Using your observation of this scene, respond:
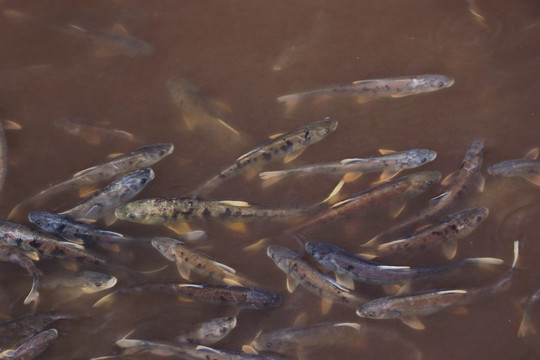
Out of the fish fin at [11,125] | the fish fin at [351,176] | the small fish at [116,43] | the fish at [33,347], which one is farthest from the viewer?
the small fish at [116,43]

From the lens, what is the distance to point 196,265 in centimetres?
453

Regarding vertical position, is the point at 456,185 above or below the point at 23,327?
above

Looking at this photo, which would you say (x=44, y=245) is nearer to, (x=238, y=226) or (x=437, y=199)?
(x=238, y=226)

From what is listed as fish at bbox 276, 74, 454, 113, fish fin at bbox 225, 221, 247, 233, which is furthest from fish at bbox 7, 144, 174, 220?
fish at bbox 276, 74, 454, 113

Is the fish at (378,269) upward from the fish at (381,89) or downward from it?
downward

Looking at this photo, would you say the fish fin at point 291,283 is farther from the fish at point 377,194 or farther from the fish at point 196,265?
the fish at point 377,194

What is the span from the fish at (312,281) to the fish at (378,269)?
3.5 inches

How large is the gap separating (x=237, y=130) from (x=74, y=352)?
2.41 m

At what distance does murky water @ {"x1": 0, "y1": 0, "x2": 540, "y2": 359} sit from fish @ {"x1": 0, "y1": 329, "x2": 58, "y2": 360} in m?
0.09

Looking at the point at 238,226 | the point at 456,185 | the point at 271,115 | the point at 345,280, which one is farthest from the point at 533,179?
the point at 238,226

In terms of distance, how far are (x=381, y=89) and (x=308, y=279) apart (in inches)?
79.0

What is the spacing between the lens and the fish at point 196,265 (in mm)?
4508

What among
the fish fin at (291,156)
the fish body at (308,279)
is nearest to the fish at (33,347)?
the fish body at (308,279)

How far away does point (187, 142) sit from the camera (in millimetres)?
5078
